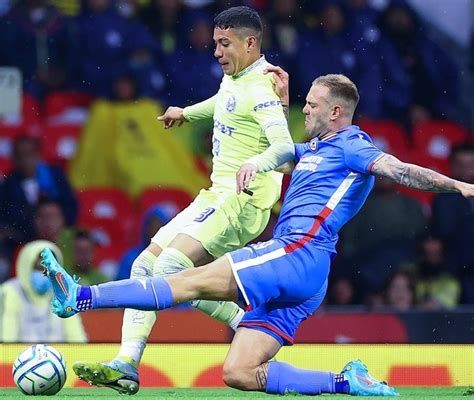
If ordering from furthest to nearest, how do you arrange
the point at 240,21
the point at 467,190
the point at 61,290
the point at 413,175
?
1. the point at 240,21
2. the point at 413,175
3. the point at 61,290
4. the point at 467,190

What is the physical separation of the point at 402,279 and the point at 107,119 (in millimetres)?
2739

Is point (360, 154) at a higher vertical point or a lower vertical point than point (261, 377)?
higher

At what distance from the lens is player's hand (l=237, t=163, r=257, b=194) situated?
590 cm

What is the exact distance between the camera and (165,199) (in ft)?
35.0

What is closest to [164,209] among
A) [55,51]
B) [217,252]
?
[55,51]

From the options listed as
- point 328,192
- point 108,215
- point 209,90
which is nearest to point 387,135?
point 209,90

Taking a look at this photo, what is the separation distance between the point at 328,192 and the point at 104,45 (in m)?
4.96

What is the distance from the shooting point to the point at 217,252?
6.79m

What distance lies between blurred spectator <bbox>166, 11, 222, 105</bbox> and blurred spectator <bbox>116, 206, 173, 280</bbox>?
3.05 feet

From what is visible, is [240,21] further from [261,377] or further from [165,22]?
[165,22]

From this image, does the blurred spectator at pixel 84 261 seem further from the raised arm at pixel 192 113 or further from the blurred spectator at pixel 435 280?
the raised arm at pixel 192 113

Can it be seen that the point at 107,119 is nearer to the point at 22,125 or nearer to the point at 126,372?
the point at 22,125

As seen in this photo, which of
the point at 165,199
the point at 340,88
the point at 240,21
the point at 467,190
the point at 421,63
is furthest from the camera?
the point at 421,63

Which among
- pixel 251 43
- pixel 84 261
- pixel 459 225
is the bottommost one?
pixel 84 261
